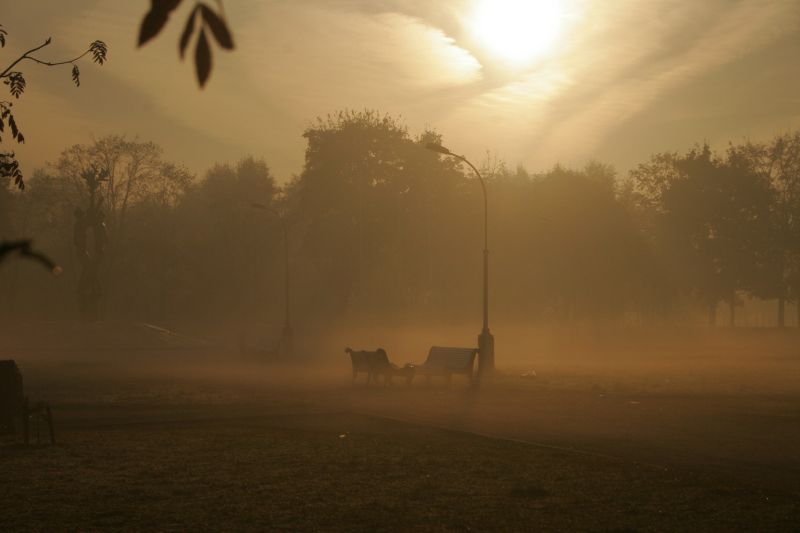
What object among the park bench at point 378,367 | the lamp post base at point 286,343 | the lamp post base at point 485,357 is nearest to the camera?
the park bench at point 378,367

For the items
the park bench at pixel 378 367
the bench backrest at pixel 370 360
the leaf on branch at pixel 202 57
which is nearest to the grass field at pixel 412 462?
the park bench at pixel 378 367

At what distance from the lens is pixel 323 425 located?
17.7 m

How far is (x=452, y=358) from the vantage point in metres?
29.0

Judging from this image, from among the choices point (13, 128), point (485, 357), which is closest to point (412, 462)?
point (13, 128)

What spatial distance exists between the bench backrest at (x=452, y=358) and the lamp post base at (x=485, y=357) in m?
1.89

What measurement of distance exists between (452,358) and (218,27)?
1070 inches

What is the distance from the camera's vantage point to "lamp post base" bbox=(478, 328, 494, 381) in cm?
3141

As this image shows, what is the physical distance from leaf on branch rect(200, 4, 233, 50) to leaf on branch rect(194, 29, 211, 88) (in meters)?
0.04

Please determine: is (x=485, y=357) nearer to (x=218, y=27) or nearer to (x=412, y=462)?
(x=412, y=462)

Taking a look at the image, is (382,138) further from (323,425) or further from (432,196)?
(323,425)

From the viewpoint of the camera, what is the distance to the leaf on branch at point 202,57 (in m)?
2.18

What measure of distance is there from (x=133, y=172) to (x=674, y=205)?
146 feet

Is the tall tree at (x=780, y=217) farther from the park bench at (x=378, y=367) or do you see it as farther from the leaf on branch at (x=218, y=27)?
the leaf on branch at (x=218, y=27)

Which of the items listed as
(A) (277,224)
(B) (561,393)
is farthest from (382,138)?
(B) (561,393)
